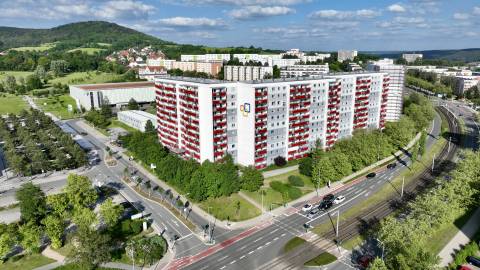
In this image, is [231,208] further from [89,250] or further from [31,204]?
[31,204]

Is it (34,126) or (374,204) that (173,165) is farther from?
(34,126)

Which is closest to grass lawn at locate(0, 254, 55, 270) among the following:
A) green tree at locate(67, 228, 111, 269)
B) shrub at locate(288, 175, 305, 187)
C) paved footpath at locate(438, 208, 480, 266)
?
green tree at locate(67, 228, 111, 269)

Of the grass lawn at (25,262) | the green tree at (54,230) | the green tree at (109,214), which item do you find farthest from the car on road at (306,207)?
the grass lawn at (25,262)

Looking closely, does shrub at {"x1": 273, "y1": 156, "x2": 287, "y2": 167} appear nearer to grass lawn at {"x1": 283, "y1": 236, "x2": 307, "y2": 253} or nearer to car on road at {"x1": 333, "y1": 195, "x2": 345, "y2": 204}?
car on road at {"x1": 333, "y1": 195, "x2": 345, "y2": 204}

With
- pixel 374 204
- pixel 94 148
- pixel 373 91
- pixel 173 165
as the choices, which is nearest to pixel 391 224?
pixel 374 204

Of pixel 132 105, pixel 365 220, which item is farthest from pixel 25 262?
pixel 132 105

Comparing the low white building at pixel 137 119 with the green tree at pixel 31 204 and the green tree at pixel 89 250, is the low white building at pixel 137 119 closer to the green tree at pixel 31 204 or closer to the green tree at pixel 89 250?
the green tree at pixel 31 204
